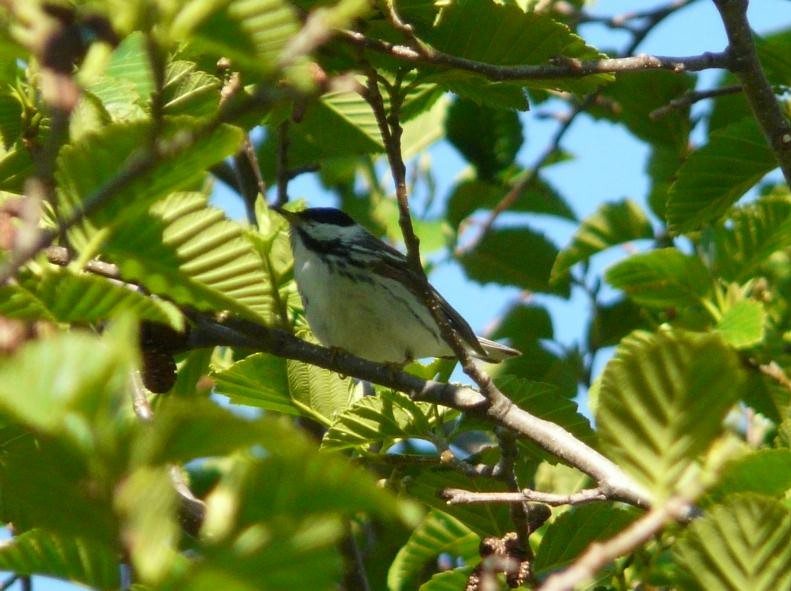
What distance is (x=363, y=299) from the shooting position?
14.5 feet

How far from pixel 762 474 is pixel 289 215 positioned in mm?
2424

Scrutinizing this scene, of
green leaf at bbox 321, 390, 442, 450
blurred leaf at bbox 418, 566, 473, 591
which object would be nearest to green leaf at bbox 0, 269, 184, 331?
blurred leaf at bbox 418, 566, 473, 591

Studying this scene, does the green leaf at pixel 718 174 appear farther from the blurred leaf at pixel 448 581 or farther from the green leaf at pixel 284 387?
the blurred leaf at pixel 448 581

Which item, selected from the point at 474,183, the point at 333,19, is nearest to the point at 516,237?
the point at 474,183

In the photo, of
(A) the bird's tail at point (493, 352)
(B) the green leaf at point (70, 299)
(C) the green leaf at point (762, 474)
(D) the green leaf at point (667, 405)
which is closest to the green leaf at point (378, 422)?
(C) the green leaf at point (762, 474)

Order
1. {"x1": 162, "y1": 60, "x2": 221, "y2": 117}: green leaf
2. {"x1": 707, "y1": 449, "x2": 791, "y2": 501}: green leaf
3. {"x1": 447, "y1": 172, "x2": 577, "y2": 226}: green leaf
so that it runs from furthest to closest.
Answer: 1. {"x1": 447, "y1": 172, "x2": 577, "y2": 226}: green leaf
2. {"x1": 162, "y1": 60, "x2": 221, "y2": 117}: green leaf
3. {"x1": 707, "y1": 449, "x2": 791, "y2": 501}: green leaf

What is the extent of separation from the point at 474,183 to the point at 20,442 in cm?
272

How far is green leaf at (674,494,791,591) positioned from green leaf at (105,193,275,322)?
701 mm

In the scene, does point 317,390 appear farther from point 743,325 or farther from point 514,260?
point 514,260

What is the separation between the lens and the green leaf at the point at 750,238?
3.28 m

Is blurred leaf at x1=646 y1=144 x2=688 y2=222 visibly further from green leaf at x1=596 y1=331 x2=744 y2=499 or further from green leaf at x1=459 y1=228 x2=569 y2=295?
green leaf at x1=596 y1=331 x2=744 y2=499

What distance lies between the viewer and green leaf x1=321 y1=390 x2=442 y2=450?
2625 millimetres

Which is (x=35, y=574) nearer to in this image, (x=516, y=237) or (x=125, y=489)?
(x=125, y=489)

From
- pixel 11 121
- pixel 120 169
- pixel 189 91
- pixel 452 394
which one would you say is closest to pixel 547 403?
pixel 452 394
